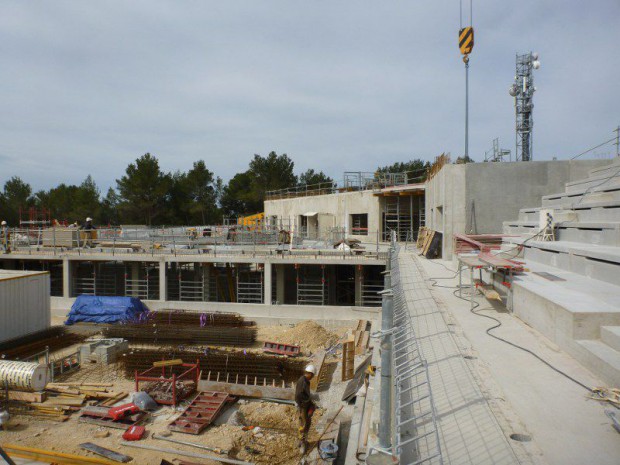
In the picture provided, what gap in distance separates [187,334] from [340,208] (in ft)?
63.4

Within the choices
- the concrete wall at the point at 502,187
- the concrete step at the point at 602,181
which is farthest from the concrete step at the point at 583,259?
the concrete wall at the point at 502,187

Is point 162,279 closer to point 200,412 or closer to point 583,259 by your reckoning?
point 200,412

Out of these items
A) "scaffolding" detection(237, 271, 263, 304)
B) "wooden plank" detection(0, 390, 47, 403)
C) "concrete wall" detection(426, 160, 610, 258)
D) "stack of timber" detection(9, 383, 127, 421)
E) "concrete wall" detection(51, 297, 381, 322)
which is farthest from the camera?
"scaffolding" detection(237, 271, 263, 304)

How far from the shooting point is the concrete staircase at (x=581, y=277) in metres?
6.08

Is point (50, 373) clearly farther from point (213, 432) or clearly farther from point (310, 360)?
point (310, 360)

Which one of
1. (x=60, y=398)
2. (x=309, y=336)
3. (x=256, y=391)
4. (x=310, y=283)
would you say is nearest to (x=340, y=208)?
(x=310, y=283)

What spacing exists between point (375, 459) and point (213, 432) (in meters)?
8.69

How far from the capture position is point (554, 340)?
23.0 feet

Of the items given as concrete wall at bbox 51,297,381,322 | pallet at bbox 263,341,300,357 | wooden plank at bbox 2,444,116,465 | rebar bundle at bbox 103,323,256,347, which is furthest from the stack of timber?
concrete wall at bbox 51,297,381,322

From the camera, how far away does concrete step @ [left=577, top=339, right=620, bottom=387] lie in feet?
17.0

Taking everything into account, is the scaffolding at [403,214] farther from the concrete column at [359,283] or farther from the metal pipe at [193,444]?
the metal pipe at [193,444]

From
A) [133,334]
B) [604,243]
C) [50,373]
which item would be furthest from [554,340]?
[133,334]

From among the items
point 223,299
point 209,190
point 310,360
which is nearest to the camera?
point 310,360

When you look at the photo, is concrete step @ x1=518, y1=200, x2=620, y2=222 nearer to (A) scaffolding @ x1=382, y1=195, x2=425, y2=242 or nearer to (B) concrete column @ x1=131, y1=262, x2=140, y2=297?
(A) scaffolding @ x1=382, y1=195, x2=425, y2=242
